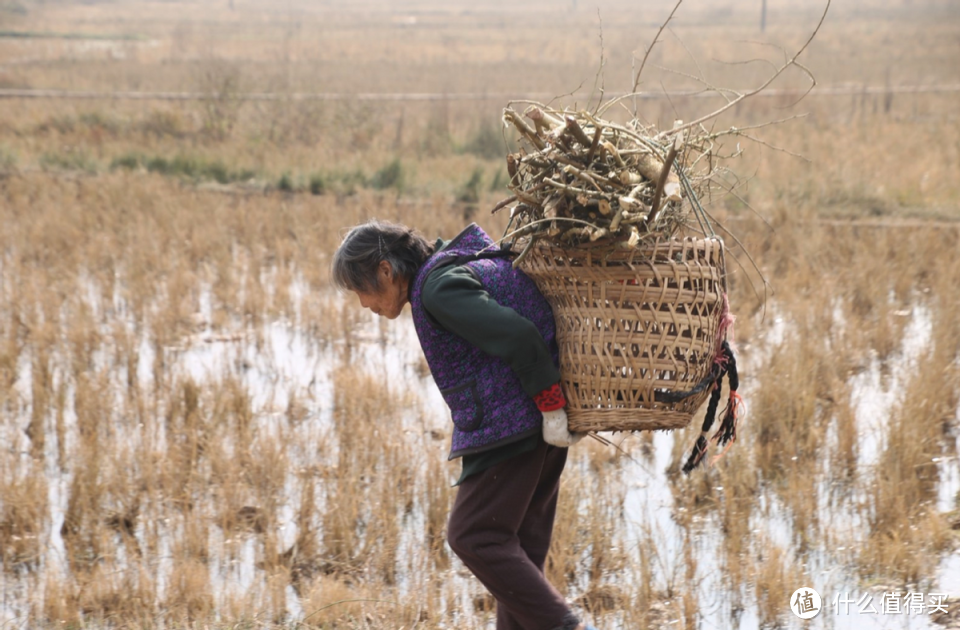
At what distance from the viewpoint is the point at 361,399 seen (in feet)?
17.6

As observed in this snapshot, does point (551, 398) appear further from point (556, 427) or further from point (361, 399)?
point (361, 399)

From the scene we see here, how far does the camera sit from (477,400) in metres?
2.79

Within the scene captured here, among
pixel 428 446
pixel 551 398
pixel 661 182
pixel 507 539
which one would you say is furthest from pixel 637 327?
pixel 428 446

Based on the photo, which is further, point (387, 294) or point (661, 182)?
point (387, 294)

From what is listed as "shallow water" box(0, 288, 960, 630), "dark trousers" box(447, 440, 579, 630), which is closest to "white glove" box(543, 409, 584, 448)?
"dark trousers" box(447, 440, 579, 630)

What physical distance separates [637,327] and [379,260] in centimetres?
72

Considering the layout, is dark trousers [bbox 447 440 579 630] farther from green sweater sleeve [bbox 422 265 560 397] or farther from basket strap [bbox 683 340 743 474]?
basket strap [bbox 683 340 743 474]

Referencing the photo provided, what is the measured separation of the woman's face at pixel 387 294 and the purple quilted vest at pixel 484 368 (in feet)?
0.22

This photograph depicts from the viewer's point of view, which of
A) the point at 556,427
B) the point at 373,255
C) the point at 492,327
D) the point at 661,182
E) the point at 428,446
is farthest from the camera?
the point at 428,446

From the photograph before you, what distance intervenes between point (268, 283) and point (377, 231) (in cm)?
516

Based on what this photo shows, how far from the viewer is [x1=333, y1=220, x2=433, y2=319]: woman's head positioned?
2.85 meters

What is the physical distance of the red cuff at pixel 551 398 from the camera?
2.71 metres

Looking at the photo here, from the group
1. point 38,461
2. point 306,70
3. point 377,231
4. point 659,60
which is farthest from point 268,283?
point 659,60

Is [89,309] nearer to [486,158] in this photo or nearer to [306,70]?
[486,158]
